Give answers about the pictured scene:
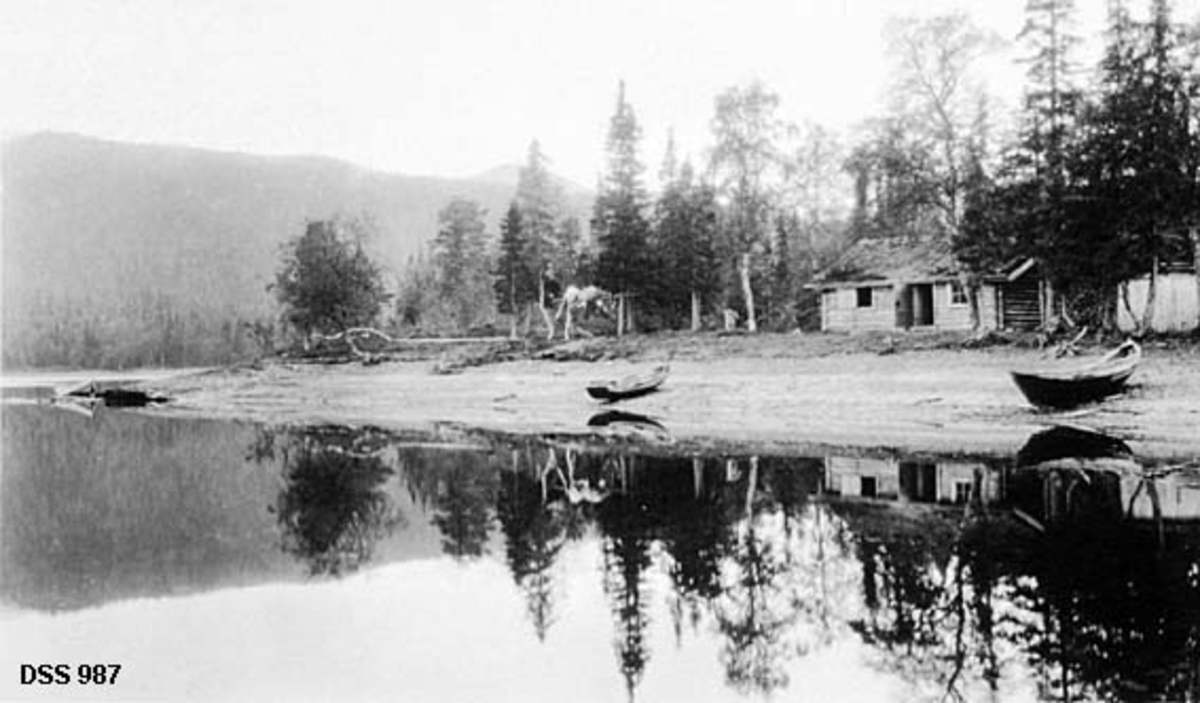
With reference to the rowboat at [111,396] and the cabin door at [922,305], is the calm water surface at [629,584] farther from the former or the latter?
the rowboat at [111,396]

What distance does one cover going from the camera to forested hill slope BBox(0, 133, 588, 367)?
210 feet

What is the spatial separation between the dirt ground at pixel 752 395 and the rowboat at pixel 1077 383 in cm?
28

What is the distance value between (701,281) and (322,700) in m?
41.7

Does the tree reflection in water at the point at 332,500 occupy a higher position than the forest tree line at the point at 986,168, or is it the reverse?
the forest tree line at the point at 986,168

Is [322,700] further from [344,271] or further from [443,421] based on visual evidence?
[344,271]

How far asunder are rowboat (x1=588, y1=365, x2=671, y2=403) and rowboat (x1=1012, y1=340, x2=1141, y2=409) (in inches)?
408

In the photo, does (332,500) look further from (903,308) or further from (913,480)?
(903,308)

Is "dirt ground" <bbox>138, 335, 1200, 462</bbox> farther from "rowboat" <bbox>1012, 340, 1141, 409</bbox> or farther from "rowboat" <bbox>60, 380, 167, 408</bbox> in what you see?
"rowboat" <bbox>60, 380, 167, 408</bbox>

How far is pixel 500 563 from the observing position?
9.76 m

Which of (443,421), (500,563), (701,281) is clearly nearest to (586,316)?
(701,281)

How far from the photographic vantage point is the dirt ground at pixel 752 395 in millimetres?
20281

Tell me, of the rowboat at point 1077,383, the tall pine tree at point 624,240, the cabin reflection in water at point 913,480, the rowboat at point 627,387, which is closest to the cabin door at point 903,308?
the tall pine tree at point 624,240

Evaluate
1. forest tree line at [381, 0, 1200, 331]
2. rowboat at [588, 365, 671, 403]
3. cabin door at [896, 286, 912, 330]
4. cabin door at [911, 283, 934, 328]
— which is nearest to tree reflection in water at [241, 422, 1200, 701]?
rowboat at [588, 365, 671, 403]

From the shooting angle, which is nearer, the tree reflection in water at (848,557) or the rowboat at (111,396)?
the tree reflection in water at (848,557)
